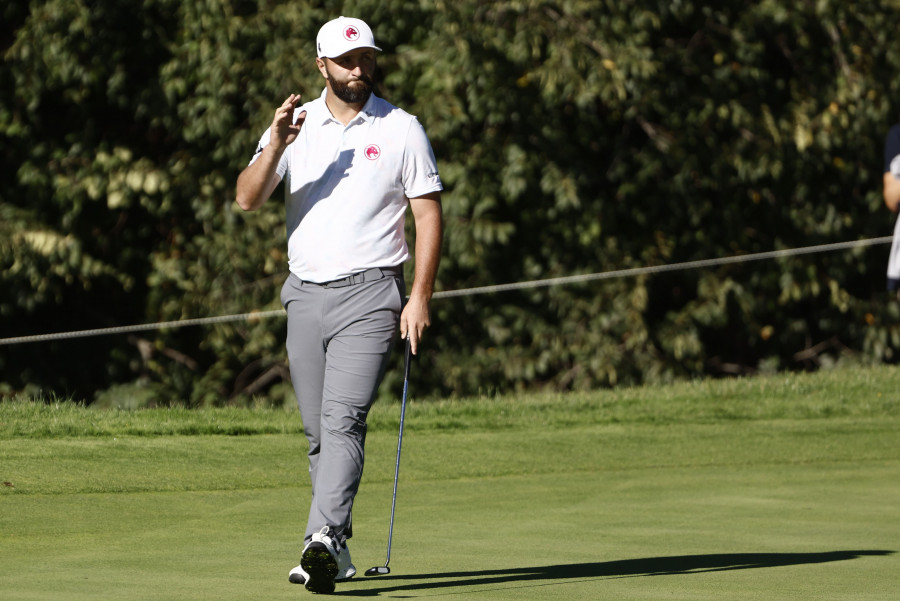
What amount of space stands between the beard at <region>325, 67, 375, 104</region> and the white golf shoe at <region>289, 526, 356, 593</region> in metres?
1.38

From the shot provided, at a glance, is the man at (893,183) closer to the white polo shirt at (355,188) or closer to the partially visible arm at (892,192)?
the partially visible arm at (892,192)

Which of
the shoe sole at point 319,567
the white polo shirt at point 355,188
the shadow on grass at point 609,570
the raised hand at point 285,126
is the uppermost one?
the raised hand at point 285,126

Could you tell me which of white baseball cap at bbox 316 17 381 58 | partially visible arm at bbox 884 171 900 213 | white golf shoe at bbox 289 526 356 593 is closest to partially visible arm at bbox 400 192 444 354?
white baseball cap at bbox 316 17 381 58

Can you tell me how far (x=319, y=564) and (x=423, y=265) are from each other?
1044mm

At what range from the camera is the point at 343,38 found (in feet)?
15.6

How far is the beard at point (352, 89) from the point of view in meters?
4.82

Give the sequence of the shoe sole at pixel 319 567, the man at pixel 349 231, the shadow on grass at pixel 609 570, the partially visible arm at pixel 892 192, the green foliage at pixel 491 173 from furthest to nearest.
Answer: the green foliage at pixel 491 173
the partially visible arm at pixel 892 192
the man at pixel 349 231
the shadow on grass at pixel 609 570
the shoe sole at pixel 319 567

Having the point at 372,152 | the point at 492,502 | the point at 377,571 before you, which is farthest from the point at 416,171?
the point at 492,502

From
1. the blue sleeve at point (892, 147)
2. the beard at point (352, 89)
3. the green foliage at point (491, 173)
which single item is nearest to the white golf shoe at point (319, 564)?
the beard at point (352, 89)

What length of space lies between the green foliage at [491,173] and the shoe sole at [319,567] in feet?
28.0

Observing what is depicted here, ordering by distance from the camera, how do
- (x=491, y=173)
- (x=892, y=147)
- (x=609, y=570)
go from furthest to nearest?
(x=491, y=173) → (x=892, y=147) → (x=609, y=570)

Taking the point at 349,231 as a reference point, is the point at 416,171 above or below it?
above

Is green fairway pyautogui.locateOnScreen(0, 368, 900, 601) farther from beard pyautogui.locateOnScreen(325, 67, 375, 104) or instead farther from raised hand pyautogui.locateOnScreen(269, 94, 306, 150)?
beard pyautogui.locateOnScreen(325, 67, 375, 104)

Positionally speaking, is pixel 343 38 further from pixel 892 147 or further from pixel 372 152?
pixel 892 147
